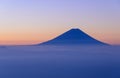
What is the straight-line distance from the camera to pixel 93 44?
125 m

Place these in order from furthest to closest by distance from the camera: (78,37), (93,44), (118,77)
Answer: (93,44)
(78,37)
(118,77)

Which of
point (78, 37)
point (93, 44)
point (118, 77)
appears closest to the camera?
point (118, 77)

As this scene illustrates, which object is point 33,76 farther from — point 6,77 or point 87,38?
point 87,38

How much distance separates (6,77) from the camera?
35062mm

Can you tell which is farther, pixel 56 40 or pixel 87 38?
pixel 56 40

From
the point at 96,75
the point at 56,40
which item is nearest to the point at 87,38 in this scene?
the point at 56,40

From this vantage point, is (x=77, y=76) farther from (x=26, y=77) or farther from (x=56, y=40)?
(x=56, y=40)

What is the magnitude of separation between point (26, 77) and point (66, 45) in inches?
3716

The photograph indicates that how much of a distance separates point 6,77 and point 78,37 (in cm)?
7794

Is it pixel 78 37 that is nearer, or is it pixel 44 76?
pixel 44 76

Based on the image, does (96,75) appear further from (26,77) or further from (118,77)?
(26,77)

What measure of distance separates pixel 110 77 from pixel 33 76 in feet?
23.8

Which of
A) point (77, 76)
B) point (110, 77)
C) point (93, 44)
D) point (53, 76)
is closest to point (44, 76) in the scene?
point (53, 76)

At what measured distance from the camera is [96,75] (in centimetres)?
3519
